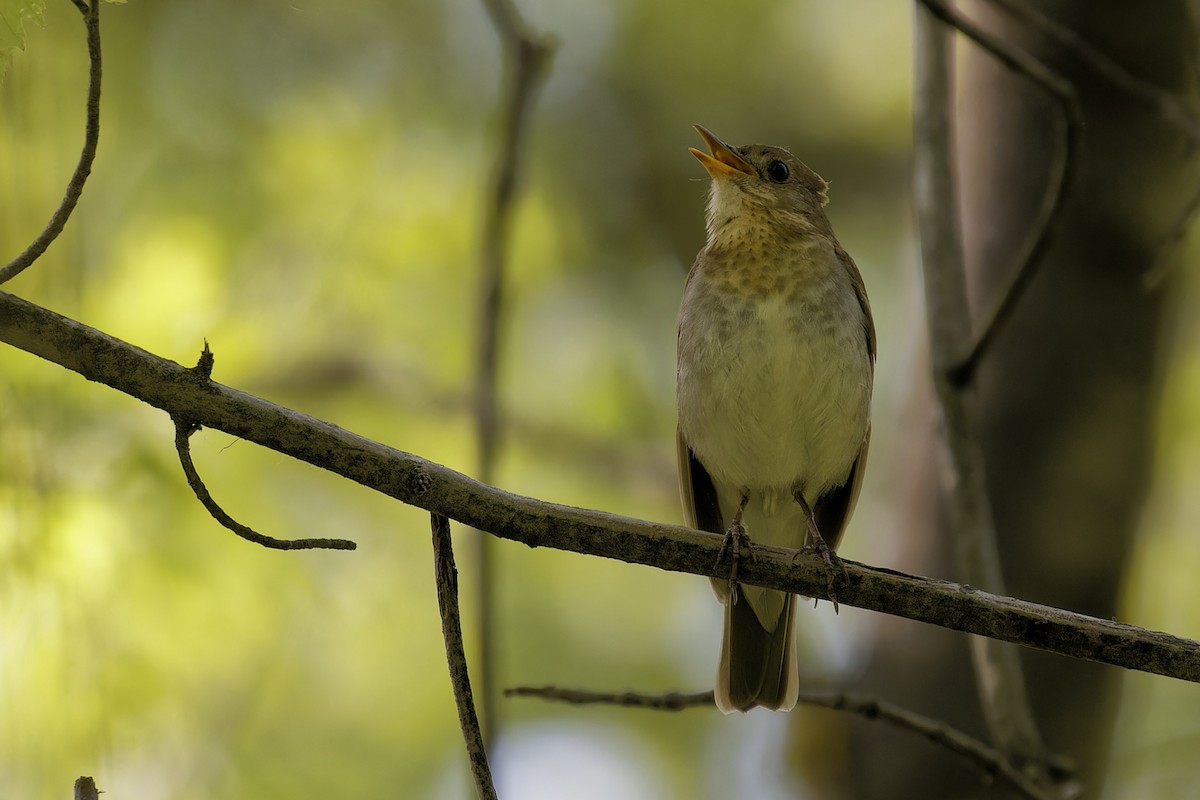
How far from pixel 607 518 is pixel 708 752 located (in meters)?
4.80

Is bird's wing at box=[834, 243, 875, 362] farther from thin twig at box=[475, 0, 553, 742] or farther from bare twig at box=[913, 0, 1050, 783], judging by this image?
thin twig at box=[475, 0, 553, 742]

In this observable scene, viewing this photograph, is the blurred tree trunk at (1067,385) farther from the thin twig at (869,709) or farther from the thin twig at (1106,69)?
the thin twig at (869,709)

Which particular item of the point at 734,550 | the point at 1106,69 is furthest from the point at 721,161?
the point at 734,550

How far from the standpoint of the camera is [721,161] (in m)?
5.07

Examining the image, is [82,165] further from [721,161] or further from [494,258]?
[721,161]

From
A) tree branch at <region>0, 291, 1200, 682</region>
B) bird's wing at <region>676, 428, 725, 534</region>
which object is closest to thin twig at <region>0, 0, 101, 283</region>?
tree branch at <region>0, 291, 1200, 682</region>

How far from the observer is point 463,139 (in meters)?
6.88

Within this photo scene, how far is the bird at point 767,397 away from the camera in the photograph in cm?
432

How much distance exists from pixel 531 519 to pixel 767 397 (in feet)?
6.80

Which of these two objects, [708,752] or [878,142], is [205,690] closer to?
[708,752]

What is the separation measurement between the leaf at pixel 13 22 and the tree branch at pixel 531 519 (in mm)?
415

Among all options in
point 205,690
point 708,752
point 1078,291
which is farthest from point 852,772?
point 205,690

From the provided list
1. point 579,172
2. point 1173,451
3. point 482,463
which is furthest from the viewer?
point 579,172

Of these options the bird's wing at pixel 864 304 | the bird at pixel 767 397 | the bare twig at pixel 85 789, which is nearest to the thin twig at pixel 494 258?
the bird at pixel 767 397
